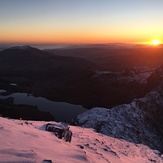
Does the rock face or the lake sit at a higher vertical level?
the rock face

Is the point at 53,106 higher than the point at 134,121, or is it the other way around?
the point at 134,121

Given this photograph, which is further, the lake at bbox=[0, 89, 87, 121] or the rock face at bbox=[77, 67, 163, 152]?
the lake at bbox=[0, 89, 87, 121]

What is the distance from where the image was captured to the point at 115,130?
109 ft

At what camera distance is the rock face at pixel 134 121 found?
111 feet

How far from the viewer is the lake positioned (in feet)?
229

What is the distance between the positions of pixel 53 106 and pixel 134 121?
4425 centimetres

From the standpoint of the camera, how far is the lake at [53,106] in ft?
229

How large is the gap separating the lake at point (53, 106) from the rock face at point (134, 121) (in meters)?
22.8

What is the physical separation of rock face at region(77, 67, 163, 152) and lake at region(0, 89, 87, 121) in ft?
74.7

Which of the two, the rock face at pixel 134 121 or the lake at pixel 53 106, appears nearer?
the rock face at pixel 134 121

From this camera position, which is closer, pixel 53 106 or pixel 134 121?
pixel 134 121

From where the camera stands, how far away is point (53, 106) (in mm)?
82375

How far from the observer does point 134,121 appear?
42062 mm

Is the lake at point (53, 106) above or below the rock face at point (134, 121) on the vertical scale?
below
